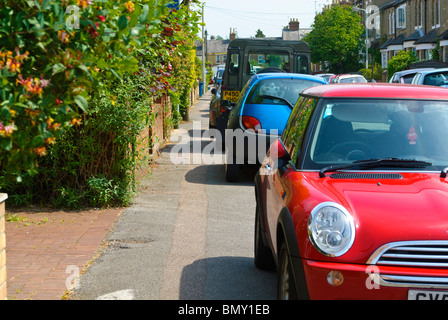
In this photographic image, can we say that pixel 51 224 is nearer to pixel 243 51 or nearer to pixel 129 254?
pixel 129 254

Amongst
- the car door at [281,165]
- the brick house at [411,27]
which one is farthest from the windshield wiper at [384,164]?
the brick house at [411,27]

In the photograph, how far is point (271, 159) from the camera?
5.84 m

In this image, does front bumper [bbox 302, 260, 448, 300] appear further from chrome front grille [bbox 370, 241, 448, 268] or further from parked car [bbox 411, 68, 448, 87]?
parked car [bbox 411, 68, 448, 87]

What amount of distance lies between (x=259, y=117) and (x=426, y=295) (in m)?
7.28

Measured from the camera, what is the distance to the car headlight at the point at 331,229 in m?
3.90

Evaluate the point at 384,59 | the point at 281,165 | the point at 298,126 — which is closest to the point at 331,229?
the point at 281,165

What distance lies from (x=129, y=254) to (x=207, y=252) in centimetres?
81

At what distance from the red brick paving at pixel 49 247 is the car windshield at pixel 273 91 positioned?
11.1 feet

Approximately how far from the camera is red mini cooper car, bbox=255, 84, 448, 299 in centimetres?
384

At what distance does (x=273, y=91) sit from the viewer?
443 inches

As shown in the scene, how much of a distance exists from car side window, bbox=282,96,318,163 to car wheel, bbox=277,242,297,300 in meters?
0.86

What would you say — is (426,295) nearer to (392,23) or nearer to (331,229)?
(331,229)

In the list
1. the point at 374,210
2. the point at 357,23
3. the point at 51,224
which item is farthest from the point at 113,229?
the point at 357,23

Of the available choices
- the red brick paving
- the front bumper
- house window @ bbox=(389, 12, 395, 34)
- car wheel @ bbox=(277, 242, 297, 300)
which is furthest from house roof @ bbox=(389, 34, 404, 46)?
the front bumper
